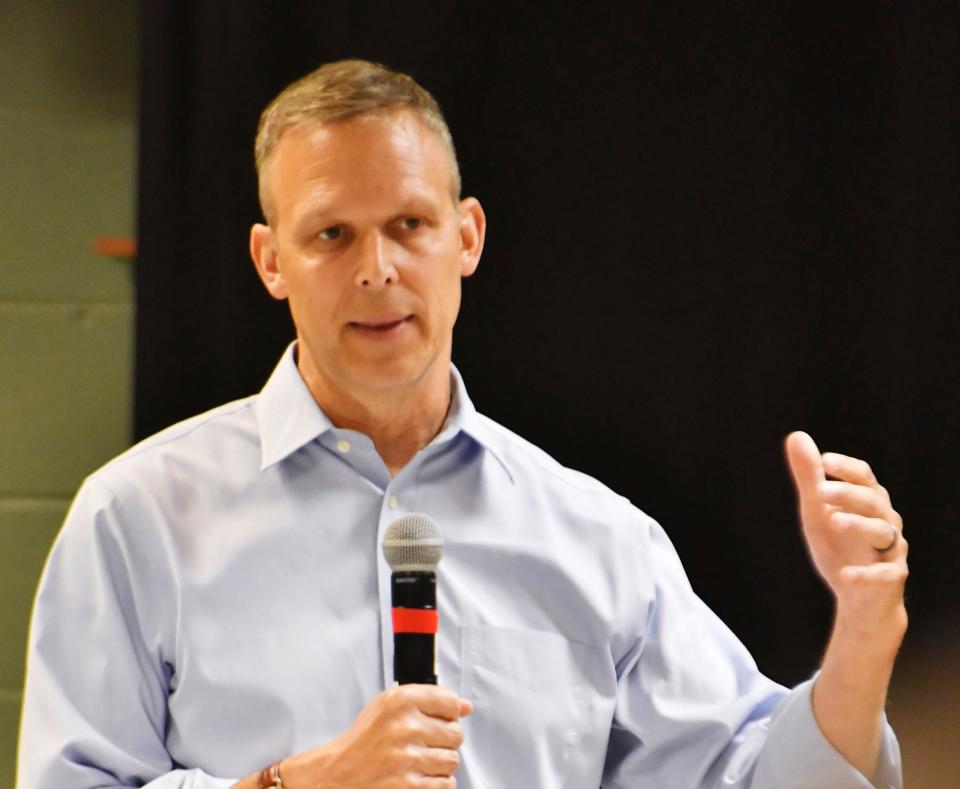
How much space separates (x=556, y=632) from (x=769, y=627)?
0.66 metres

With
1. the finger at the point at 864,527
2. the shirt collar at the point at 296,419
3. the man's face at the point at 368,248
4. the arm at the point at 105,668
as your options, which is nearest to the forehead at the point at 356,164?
the man's face at the point at 368,248

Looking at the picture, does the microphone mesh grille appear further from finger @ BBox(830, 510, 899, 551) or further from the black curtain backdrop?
the black curtain backdrop

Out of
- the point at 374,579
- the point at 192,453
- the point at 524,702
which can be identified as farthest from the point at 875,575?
the point at 192,453

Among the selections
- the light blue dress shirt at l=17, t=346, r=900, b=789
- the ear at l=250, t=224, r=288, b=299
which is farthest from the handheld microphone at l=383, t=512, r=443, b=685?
the ear at l=250, t=224, r=288, b=299

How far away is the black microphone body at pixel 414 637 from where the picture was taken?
1.20m

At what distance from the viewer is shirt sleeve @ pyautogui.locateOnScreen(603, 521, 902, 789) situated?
1.63 m

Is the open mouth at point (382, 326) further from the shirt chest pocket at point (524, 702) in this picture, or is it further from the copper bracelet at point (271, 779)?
the copper bracelet at point (271, 779)

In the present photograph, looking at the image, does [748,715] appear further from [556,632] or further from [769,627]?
[769,627]

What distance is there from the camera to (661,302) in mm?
2146

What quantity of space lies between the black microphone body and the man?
0.80 ft

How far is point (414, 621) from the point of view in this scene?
3.92ft

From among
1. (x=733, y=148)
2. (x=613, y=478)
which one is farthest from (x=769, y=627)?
(x=733, y=148)

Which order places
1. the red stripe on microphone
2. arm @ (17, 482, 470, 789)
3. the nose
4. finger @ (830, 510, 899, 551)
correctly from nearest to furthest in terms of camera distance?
the red stripe on microphone < finger @ (830, 510, 899, 551) < arm @ (17, 482, 470, 789) < the nose

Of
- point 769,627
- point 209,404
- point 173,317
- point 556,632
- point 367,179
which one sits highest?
point 367,179
